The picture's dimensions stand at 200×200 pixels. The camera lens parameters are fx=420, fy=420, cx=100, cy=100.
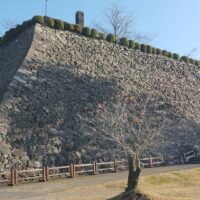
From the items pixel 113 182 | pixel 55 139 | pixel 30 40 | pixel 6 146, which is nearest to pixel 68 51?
pixel 30 40

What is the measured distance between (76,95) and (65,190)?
11.5 meters

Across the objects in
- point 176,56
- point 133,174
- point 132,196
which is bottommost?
point 132,196

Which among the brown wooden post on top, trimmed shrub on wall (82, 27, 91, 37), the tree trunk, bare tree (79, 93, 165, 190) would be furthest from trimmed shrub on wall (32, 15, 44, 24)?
the tree trunk

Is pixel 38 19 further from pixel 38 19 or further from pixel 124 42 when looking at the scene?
pixel 124 42

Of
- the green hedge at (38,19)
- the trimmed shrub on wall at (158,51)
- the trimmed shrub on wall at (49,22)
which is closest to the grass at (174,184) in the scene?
the trimmed shrub on wall at (49,22)

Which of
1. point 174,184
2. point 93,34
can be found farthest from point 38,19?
point 174,184

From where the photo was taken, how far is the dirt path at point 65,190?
1733cm

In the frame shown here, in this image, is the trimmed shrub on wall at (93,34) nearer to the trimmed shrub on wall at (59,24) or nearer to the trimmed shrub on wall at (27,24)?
the trimmed shrub on wall at (59,24)

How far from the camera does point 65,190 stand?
62.0 feet

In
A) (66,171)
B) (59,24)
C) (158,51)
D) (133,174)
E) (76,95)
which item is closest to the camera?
(133,174)

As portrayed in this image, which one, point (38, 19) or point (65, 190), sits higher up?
point (38, 19)

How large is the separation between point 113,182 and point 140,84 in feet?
51.9

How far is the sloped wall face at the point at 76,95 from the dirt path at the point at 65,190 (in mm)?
2802

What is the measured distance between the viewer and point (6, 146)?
23625mm
